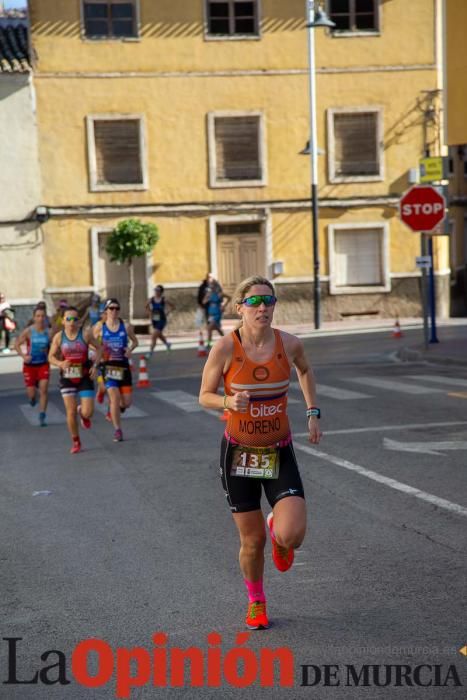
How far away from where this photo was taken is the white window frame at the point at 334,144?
118ft

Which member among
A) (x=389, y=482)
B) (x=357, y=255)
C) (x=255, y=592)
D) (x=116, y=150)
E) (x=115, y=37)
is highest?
(x=115, y=37)

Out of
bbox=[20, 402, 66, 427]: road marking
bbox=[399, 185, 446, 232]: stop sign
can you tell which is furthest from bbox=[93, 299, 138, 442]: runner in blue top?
bbox=[399, 185, 446, 232]: stop sign

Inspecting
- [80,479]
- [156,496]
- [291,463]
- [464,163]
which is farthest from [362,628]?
[464,163]

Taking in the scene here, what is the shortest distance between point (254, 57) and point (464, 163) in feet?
31.8

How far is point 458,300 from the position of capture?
38906mm

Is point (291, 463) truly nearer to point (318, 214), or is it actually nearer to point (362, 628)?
point (362, 628)

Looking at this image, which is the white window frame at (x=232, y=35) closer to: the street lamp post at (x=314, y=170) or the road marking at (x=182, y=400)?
the street lamp post at (x=314, y=170)

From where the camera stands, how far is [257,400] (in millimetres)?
6219

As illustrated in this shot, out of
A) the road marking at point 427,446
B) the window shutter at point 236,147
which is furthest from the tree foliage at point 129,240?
the road marking at point 427,446

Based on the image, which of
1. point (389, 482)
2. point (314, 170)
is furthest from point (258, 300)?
point (314, 170)

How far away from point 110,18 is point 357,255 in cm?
1078

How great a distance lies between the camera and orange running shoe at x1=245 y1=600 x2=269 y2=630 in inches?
239

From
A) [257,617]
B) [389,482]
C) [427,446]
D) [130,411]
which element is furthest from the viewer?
[130,411]

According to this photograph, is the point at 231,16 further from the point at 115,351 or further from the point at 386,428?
the point at 386,428
